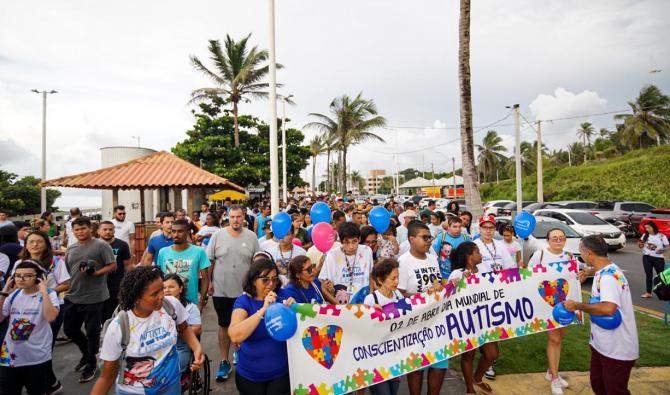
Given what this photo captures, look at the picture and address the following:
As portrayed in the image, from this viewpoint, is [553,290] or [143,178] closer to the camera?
[553,290]

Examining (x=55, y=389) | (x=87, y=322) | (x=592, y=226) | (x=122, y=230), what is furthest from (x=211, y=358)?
(x=592, y=226)

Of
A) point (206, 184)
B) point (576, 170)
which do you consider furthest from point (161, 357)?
point (576, 170)

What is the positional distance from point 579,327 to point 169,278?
239 inches

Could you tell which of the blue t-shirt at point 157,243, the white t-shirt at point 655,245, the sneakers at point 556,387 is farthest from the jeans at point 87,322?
the white t-shirt at point 655,245

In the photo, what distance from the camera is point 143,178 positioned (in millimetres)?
11453

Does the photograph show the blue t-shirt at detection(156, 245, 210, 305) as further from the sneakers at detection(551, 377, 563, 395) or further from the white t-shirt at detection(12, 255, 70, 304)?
the sneakers at detection(551, 377, 563, 395)

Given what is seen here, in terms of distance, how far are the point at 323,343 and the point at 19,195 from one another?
1414 inches

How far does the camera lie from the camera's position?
4.07 meters

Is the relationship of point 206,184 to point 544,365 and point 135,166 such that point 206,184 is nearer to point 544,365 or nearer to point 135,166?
point 135,166

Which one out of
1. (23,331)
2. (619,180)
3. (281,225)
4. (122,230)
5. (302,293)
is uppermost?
(619,180)

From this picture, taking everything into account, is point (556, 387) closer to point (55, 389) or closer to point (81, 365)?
point (55, 389)

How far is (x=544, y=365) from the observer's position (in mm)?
4340

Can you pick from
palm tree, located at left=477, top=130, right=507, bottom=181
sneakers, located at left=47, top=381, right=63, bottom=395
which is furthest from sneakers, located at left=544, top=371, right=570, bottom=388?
palm tree, located at left=477, top=130, right=507, bottom=181

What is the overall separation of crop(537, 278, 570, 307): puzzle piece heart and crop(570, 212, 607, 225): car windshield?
10924 millimetres
